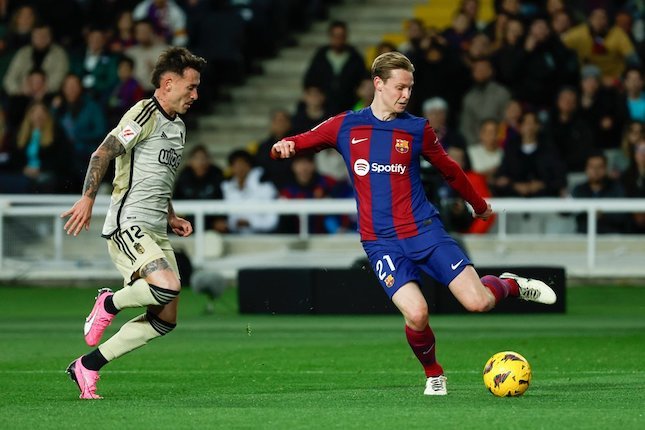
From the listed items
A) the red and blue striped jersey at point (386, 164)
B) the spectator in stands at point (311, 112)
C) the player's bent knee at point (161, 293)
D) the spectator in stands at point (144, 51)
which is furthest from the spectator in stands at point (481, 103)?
the player's bent knee at point (161, 293)

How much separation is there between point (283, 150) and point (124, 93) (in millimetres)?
13274

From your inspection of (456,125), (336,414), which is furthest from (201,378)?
(456,125)

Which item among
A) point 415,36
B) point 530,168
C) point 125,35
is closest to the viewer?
point 530,168

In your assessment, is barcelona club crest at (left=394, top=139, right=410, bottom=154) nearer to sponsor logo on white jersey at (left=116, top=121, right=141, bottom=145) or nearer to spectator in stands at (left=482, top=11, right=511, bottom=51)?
sponsor logo on white jersey at (left=116, top=121, right=141, bottom=145)

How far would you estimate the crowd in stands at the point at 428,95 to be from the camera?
67.2 ft

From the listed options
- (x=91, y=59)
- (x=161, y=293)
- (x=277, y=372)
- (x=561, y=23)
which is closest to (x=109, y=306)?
(x=161, y=293)

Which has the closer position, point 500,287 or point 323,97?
point 500,287

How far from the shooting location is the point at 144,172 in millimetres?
10234

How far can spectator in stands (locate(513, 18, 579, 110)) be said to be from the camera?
71.9 ft

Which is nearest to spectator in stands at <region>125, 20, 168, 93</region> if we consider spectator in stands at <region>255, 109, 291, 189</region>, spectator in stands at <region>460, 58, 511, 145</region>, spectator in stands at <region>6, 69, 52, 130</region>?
spectator in stands at <region>6, 69, 52, 130</region>

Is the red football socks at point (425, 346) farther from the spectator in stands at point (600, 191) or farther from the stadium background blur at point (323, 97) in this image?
the spectator in stands at point (600, 191)

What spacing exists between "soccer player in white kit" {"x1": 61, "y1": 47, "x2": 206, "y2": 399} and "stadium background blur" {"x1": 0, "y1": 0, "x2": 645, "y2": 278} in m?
6.93

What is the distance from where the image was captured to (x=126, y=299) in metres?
10.3

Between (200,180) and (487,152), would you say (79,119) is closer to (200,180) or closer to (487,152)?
(200,180)
